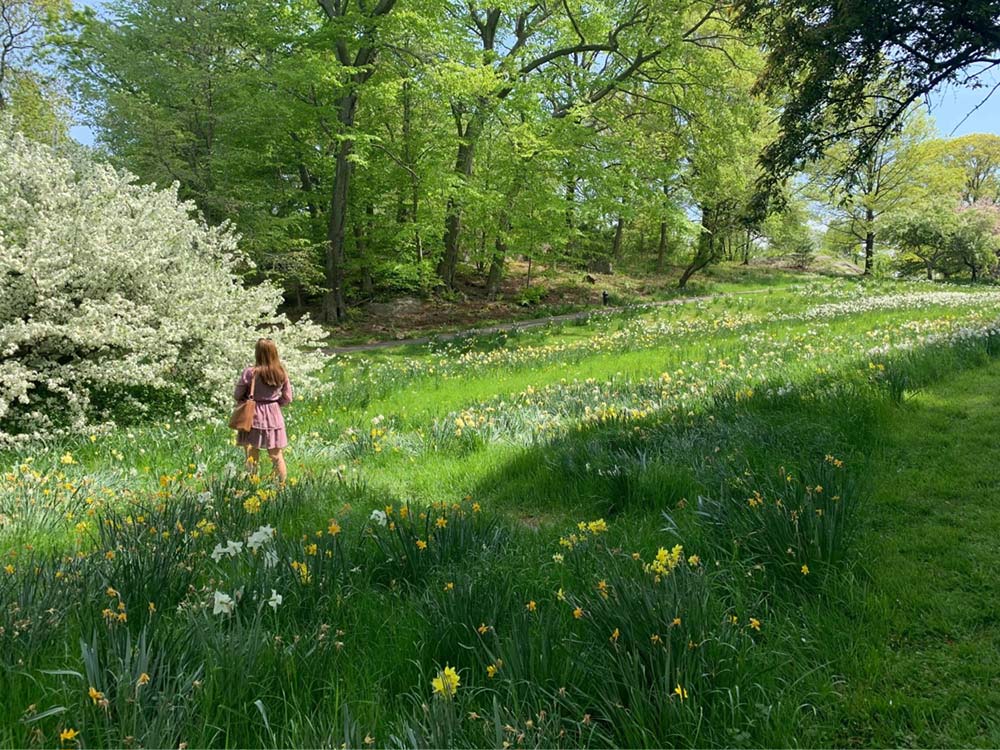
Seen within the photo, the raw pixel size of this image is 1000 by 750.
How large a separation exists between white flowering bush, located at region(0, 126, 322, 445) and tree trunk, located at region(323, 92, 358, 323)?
9527 mm

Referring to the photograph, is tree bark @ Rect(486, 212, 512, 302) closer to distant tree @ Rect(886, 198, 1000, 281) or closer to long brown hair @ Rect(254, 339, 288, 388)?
long brown hair @ Rect(254, 339, 288, 388)

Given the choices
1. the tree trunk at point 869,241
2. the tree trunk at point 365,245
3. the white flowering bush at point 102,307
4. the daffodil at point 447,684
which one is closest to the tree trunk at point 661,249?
the tree trunk at point 869,241

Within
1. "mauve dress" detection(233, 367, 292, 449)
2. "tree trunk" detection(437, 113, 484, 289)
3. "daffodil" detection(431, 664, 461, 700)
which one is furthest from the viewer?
"tree trunk" detection(437, 113, 484, 289)

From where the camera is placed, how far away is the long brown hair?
565cm

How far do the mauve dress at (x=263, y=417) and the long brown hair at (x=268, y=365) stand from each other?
73mm

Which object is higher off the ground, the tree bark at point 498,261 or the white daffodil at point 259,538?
the tree bark at point 498,261

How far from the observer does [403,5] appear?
17.0m

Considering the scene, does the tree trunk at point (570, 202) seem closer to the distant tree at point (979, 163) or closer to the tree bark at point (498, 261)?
the tree bark at point (498, 261)

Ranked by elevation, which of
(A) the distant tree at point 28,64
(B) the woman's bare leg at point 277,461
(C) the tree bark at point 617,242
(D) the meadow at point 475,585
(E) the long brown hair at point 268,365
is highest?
(A) the distant tree at point 28,64

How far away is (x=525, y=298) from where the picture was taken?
21.3 m

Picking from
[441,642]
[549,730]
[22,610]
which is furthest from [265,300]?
[549,730]

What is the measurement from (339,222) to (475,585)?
693 inches

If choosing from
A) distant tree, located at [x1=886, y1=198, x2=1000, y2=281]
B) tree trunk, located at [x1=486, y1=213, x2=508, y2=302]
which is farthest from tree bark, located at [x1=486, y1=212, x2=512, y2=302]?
distant tree, located at [x1=886, y1=198, x2=1000, y2=281]

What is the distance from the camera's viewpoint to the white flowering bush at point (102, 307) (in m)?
6.32
